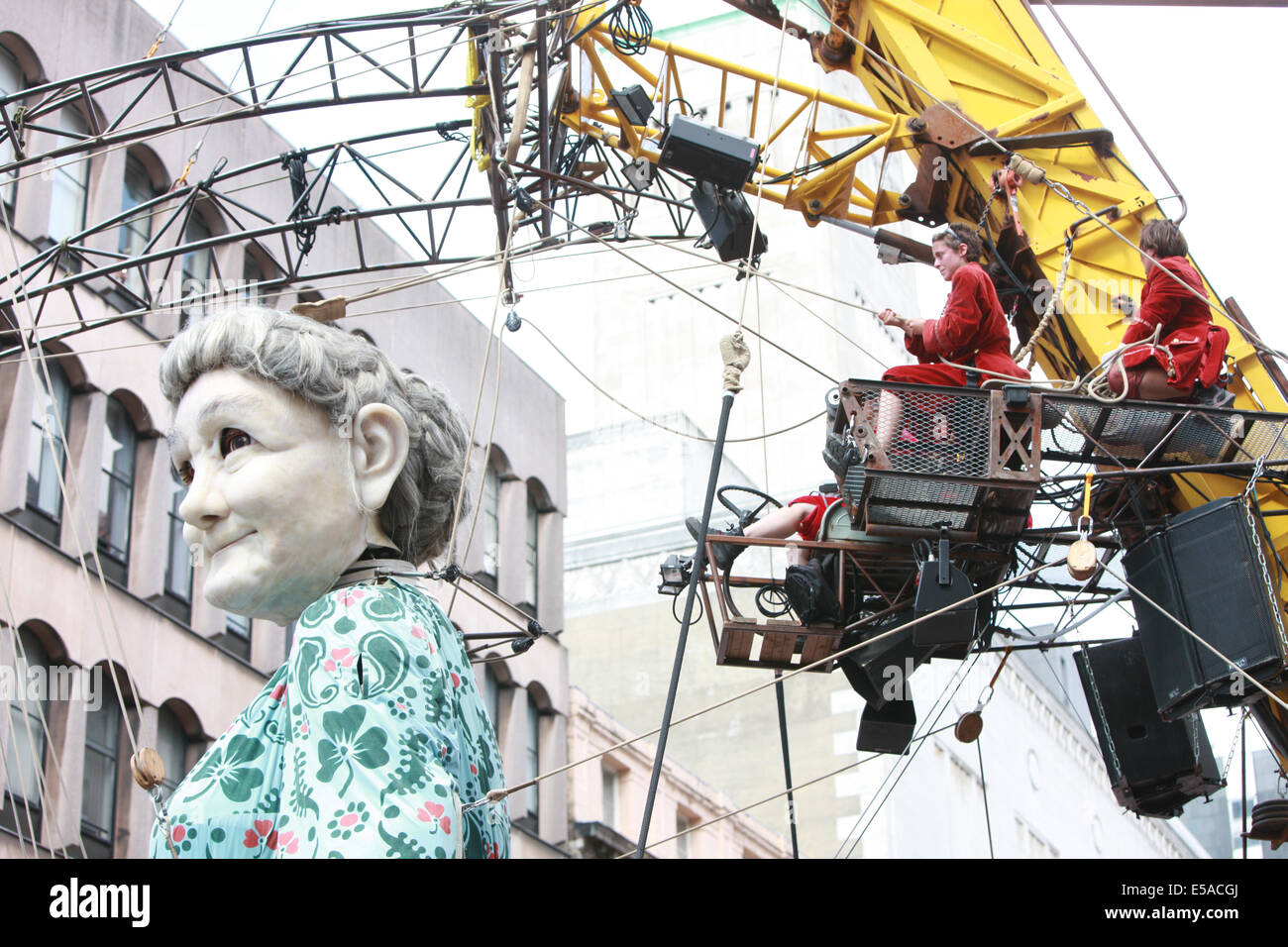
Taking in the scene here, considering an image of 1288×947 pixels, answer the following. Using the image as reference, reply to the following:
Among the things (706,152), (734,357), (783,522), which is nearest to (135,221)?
(706,152)

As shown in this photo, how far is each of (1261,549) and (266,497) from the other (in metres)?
6.49

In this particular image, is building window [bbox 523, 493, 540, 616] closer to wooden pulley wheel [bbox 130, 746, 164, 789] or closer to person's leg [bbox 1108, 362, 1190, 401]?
person's leg [bbox 1108, 362, 1190, 401]

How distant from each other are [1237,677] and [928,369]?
6.68ft

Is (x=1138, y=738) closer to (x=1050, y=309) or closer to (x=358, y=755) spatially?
(x=1050, y=309)

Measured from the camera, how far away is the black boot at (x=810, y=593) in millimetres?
9531

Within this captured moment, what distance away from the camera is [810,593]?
375 inches

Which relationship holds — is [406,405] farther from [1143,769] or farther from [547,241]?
[547,241]

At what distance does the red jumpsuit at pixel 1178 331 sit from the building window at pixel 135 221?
50.7 ft

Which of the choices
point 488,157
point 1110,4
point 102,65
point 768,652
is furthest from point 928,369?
point 102,65

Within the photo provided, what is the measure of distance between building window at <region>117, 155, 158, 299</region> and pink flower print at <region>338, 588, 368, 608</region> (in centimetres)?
1924

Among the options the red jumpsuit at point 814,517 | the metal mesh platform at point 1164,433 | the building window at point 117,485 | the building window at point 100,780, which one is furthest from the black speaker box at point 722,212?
the building window at point 117,485

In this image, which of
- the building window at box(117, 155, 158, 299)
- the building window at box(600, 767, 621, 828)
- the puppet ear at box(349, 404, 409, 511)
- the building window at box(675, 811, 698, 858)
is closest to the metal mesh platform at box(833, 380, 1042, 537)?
the puppet ear at box(349, 404, 409, 511)
